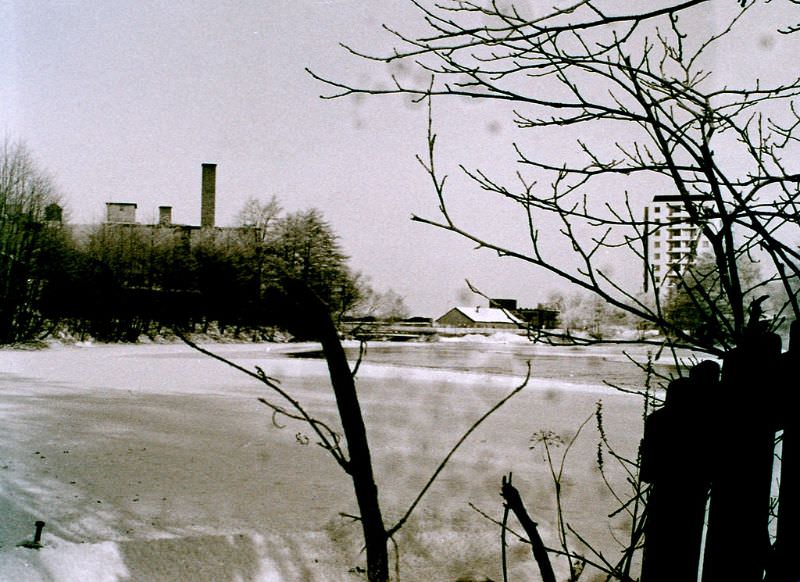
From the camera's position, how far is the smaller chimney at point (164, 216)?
269 inches

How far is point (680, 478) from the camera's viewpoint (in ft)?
2.28

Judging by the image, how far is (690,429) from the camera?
2.24ft

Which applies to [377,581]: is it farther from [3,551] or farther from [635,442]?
[635,442]

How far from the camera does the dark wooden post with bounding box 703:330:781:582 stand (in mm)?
639

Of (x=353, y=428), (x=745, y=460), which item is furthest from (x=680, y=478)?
(x=353, y=428)

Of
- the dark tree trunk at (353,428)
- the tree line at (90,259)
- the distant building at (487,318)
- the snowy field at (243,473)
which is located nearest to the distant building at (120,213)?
the tree line at (90,259)

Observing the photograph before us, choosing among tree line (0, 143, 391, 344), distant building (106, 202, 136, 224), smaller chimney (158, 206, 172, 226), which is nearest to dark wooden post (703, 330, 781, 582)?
tree line (0, 143, 391, 344)

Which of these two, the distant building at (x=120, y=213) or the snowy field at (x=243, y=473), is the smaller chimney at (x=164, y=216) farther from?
the snowy field at (x=243, y=473)

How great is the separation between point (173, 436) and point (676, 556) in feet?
16.5

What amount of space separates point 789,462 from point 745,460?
39mm

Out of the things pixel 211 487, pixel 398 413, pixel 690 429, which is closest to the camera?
pixel 690 429

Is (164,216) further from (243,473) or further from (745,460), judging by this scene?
(745,460)

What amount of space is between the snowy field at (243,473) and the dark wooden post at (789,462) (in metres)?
0.37

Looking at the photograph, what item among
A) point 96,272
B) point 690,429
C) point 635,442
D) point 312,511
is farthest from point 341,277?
point 96,272
